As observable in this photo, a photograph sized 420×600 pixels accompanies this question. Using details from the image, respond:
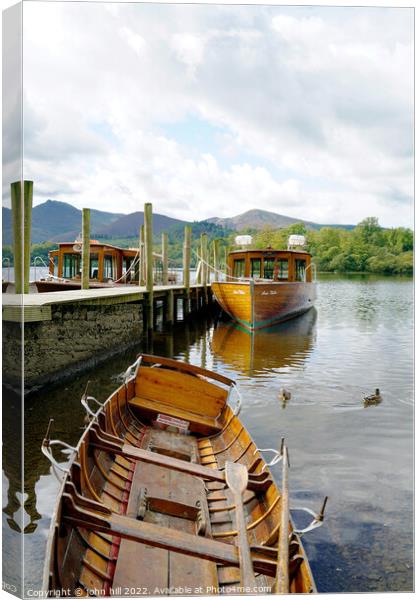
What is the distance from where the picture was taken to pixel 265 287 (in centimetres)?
1850

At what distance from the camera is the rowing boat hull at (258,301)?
Answer: 18.2 m

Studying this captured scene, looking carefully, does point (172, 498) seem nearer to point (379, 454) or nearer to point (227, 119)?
point (379, 454)

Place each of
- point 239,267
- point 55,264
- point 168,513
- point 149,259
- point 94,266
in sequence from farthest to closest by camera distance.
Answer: point 239,267
point 94,266
point 55,264
point 149,259
point 168,513

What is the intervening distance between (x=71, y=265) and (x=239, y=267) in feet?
24.9

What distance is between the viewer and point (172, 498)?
14.8 feet

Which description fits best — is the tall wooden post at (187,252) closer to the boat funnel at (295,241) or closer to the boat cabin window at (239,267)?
the boat cabin window at (239,267)

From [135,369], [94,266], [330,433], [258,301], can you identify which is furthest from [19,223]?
[94,266]

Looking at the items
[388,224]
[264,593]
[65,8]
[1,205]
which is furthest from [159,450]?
[65,8]

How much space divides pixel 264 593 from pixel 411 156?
3.92 metres

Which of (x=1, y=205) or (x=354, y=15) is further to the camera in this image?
(x=354, y=15)

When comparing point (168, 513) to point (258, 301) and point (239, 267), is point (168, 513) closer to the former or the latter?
point (258, 301)

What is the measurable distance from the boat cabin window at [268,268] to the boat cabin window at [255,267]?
31 centimetres

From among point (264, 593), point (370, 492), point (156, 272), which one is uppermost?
point (156, 272)

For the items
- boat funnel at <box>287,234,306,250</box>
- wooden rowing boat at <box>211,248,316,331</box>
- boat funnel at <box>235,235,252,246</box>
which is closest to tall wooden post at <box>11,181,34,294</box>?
wooden rowing boat at <box>211,248,316,331</box>
